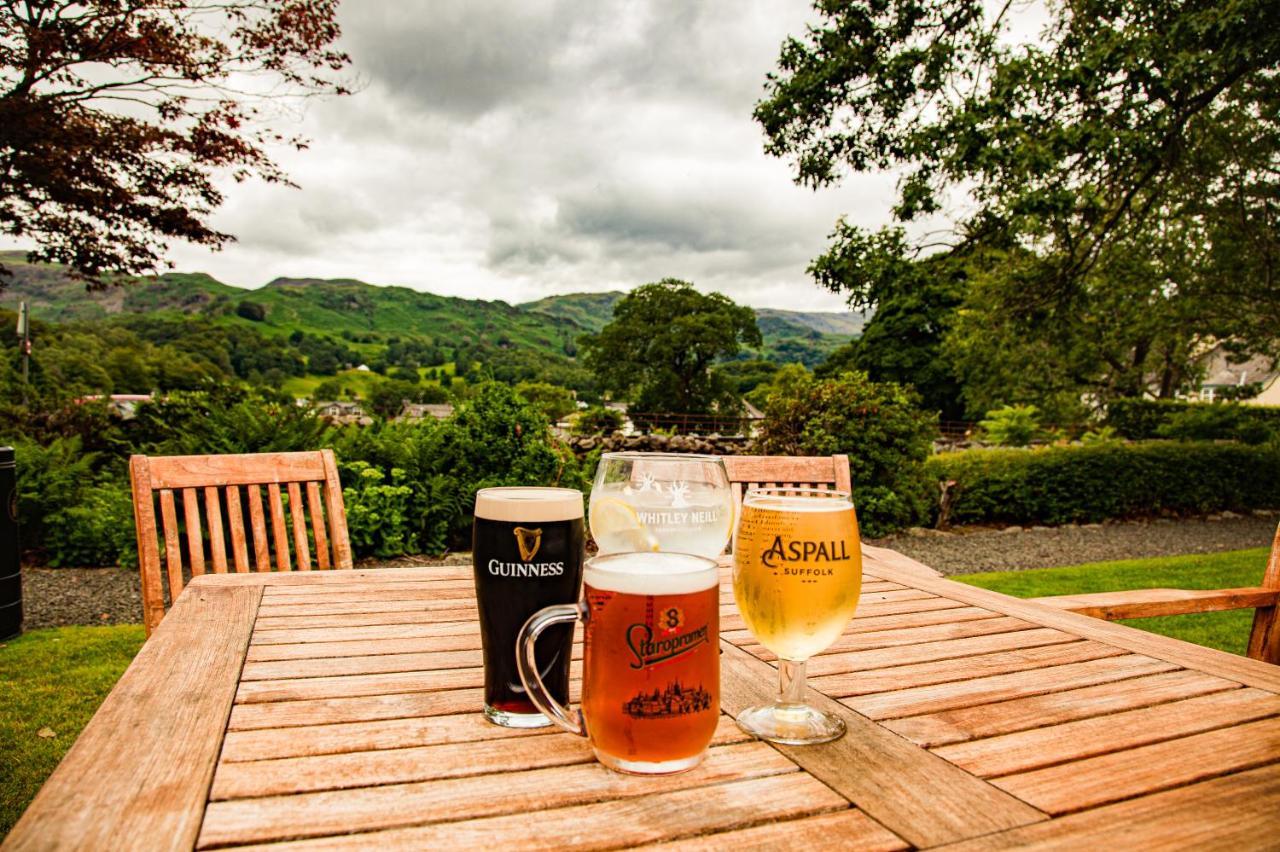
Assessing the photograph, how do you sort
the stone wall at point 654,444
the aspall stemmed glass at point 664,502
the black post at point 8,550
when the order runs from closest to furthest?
the aspall stemmed glass at point 664,502 → the black post at point 8,550 → the stone wall at point 654,444

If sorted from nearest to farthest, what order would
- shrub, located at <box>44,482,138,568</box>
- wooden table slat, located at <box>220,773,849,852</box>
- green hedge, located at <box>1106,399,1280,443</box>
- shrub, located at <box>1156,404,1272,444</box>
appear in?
wooden table slat, located at <box>220,773,849,852</box>, shrub, located at <box>44,482,138,568</box>, green hedge, located at <box>1106,399,1280,443</box>, shrub, located at <box>1156,404,1272,444</box>

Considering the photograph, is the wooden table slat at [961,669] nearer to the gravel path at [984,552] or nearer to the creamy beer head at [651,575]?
the creamy beer head at [651,575]

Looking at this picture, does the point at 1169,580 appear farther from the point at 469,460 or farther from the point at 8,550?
the point at 8,550

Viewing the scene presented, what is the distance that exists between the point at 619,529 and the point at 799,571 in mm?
345

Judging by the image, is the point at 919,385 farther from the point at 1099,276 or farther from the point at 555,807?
the point at 555,807

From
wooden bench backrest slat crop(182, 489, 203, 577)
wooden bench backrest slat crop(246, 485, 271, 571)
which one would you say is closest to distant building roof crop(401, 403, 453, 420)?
wooden bench backrest slat crop(246, 485, 271, 571)

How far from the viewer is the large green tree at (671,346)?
46.0 meters

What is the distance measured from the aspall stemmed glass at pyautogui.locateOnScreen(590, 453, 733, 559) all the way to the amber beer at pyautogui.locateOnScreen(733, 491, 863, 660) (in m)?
0.19

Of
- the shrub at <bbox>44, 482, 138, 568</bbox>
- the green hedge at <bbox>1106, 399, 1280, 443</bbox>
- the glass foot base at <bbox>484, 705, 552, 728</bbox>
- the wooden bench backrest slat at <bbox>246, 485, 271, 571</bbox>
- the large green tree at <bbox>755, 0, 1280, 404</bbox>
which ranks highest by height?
the large green tree at <bbox>755, 0, 1280, 404</bbox>

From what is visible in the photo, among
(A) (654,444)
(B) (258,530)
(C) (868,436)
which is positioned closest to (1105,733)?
(B) (258,530)

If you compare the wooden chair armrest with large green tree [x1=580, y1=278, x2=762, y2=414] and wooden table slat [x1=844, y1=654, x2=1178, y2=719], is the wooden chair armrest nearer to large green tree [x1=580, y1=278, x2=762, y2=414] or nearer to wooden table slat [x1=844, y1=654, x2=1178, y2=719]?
wooden table slat [x1=844, y1=654, x2=1178, y2=719]

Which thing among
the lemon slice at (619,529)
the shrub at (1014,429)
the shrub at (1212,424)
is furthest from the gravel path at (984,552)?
the shrub at (1212,424)

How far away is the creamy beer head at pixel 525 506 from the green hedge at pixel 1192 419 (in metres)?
18.5

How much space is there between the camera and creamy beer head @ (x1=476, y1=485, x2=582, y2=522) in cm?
87
